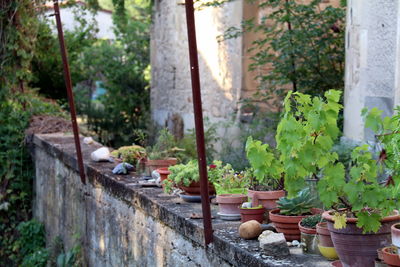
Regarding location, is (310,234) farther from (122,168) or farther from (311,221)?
(122,168)

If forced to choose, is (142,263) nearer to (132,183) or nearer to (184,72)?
(132,183)

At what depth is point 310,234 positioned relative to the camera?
3.32 meters

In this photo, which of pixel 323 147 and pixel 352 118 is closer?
pixel 323 147

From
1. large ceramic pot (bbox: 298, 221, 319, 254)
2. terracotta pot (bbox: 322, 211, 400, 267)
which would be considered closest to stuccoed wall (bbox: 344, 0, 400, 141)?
large ceramic pot (bbox: 298, 221, 319, 254)

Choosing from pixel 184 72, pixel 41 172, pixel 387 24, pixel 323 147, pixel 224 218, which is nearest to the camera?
pixel 323 147

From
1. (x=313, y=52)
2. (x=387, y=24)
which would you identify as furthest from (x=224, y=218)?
(x=313, y=52)

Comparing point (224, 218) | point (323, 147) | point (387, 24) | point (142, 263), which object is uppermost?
point (387, 24)

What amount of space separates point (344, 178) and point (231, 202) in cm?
130

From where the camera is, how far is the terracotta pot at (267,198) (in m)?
3.91

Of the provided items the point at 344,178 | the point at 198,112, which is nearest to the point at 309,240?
the point at 344,178

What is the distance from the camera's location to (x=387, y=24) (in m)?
6.57

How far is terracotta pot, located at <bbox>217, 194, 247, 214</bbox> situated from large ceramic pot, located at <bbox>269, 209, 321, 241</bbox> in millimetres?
581

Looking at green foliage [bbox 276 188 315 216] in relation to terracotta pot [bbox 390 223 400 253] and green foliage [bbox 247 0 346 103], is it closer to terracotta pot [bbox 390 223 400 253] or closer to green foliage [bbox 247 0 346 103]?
terracotta pot [bbox 390 223 400 253]

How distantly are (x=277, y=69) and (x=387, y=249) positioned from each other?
21.3 feet
